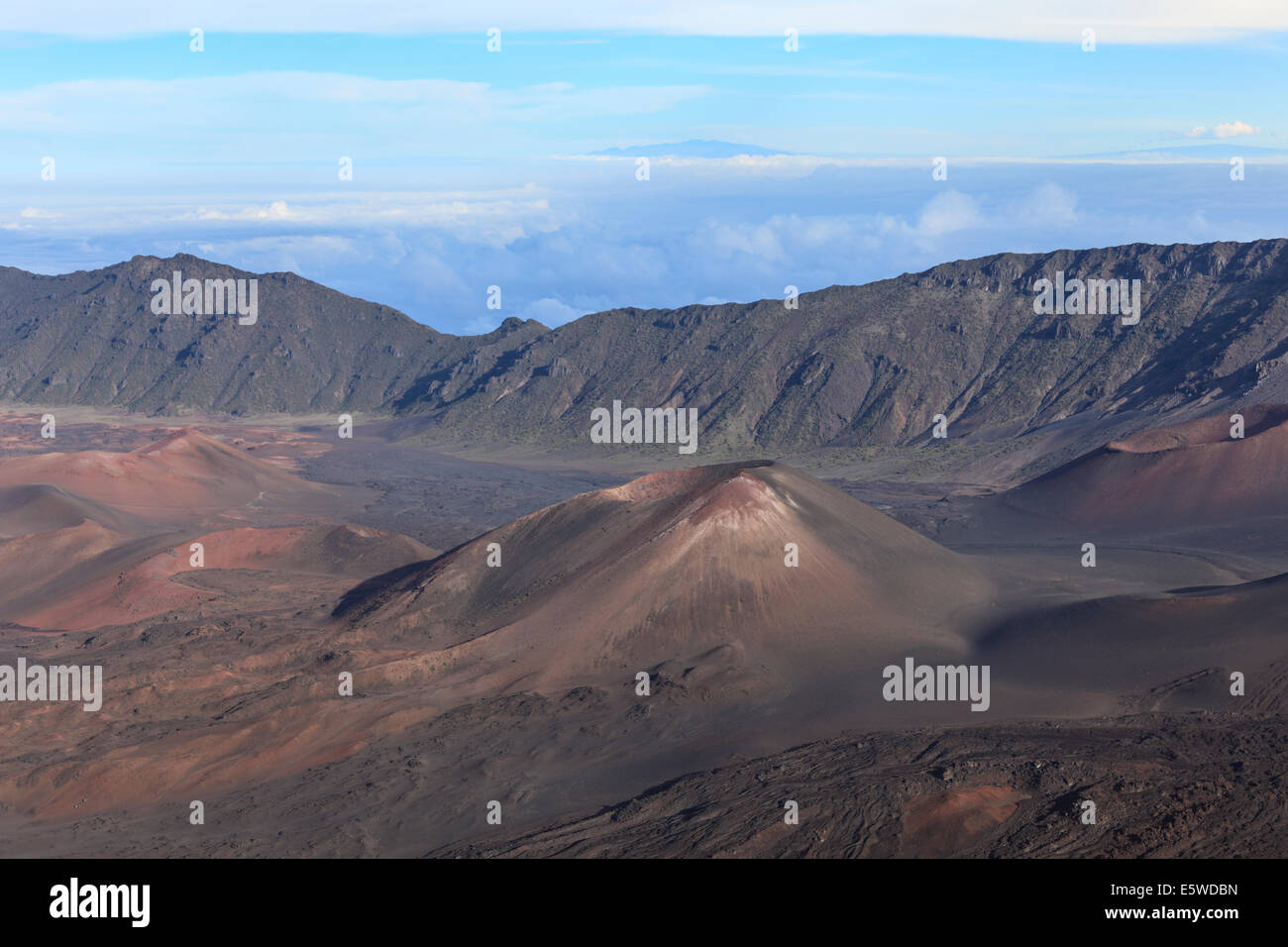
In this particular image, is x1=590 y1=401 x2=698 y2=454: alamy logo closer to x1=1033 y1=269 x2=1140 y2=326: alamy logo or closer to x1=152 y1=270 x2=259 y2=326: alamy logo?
x1=1033 y1=269 x2=1140 y2=326: alamy logo

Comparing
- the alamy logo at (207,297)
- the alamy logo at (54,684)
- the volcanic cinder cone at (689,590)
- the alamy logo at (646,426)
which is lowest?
the alamy logo at (54,684)

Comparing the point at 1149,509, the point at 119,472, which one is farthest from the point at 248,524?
the point at 1149,509

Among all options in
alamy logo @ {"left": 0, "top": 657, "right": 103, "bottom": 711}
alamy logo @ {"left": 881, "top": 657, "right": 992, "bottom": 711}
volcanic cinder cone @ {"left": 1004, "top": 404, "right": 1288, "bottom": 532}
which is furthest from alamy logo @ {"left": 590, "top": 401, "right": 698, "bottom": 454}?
alamy logo @ {"left": 0, "top": 657, "right": 103, "bottom": 711}

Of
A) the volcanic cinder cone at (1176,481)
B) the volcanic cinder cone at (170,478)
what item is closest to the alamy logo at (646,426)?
the volcanic cinder cone at (170,478)

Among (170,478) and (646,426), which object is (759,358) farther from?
(170,478)

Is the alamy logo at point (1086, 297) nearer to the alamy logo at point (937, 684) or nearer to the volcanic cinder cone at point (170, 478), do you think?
the volcanic cinder cone at point (170, 478)
